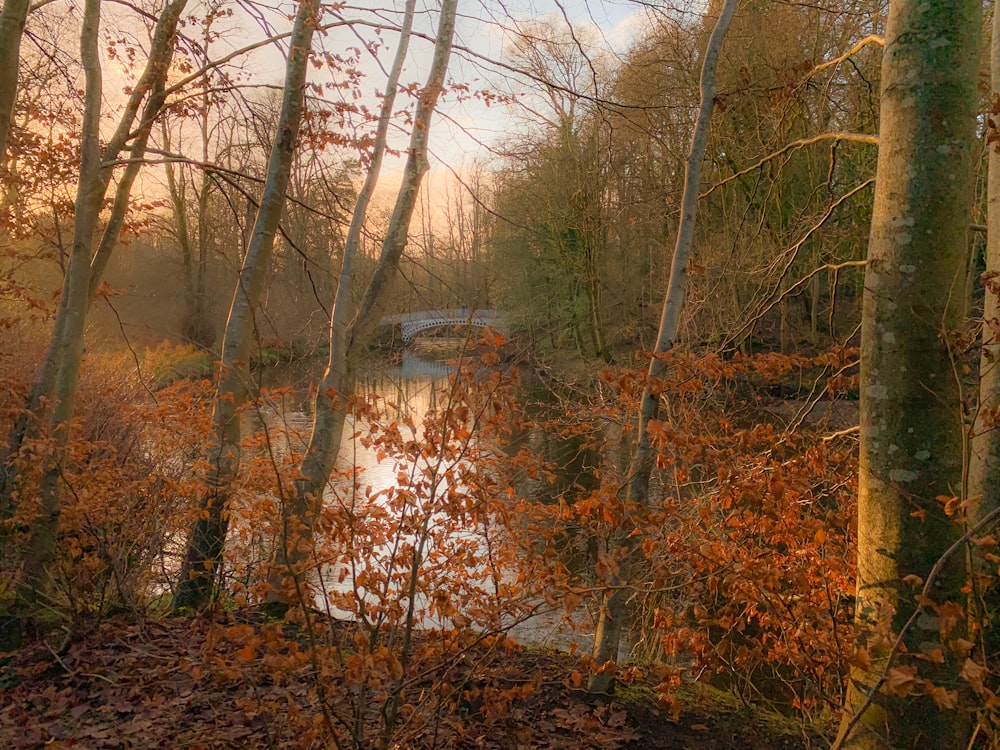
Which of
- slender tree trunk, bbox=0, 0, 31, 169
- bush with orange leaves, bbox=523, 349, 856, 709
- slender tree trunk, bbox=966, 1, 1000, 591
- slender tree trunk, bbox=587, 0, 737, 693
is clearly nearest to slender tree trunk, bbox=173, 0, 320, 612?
slender tree trunk, bbox=0, 0, 31, 169

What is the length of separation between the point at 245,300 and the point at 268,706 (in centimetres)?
312

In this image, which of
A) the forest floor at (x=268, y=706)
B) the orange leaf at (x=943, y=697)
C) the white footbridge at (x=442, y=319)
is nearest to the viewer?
the orange leaf at (x=943, y=697)

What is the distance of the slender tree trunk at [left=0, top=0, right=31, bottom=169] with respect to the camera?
3.70 meters

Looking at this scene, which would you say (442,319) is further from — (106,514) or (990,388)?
(990,388)

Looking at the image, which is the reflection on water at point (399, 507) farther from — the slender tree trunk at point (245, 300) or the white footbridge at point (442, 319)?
the slender tree trunk at point (245, 300)

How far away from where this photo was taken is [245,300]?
521 centimetres

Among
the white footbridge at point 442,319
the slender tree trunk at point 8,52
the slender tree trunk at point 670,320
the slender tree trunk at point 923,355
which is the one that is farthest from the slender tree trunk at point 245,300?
the slender tree trunk at point 923,355

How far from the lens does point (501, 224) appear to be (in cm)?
2430

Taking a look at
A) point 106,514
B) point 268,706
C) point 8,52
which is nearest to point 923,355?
point 268,706

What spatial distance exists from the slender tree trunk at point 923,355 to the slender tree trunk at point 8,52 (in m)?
4.19

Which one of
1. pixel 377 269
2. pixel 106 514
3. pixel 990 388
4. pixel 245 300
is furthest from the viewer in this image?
pixel 377 269

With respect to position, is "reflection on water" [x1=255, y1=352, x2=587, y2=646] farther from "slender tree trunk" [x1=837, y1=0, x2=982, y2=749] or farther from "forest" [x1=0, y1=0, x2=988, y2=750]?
"slender tree trunk" [x1=837, y1=0, x2=982, y2=749]

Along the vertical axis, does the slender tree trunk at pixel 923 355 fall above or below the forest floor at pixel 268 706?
above

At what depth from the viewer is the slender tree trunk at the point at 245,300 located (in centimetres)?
516
